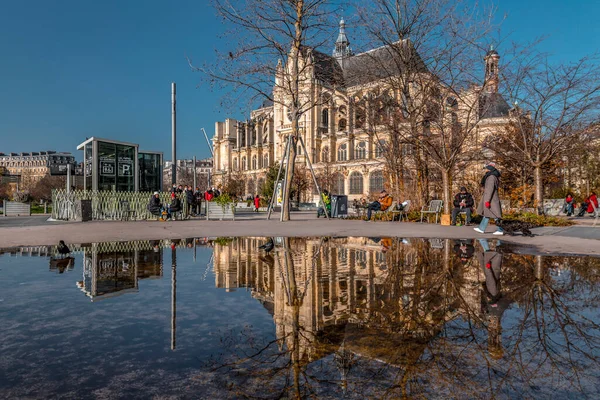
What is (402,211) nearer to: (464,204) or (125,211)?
(464,204)

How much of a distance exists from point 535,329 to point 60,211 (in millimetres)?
21409

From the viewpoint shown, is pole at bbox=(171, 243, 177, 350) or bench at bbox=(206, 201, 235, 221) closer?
pole at bbox=(171, 243, 177, 350)

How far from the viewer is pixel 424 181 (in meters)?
19.2

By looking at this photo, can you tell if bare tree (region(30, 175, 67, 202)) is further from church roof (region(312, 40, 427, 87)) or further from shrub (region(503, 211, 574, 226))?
shrub (region(503, 211, 574, 226))

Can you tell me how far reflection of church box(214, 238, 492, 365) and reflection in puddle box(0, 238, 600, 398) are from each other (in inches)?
0.8

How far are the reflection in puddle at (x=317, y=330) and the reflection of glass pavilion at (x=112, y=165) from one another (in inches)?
557

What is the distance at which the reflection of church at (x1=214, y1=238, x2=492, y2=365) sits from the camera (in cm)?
308

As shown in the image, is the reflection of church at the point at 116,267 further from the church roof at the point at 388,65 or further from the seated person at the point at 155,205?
the church roof at the point at 388,65

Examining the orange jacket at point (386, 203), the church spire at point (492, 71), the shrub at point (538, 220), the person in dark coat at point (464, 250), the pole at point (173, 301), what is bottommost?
the person in dark coat at point (464, 250)

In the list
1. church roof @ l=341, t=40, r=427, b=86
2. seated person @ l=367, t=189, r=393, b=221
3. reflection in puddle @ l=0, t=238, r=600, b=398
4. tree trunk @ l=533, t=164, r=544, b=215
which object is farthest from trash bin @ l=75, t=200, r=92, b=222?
tree trunk @ l=533, t=164, r=544, b=215

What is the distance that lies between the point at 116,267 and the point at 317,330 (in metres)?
4.38

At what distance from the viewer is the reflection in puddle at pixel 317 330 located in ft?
7.84

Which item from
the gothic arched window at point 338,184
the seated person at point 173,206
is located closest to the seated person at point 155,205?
the seated person at point 173,206

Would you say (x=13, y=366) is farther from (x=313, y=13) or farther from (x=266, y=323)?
(x=313, y=13)
